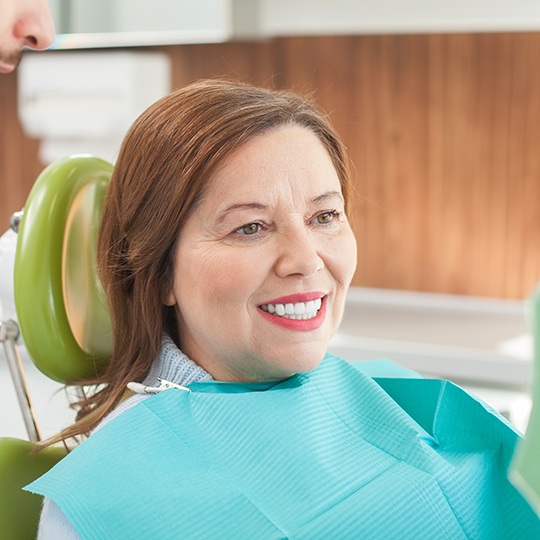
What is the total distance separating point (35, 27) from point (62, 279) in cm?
38

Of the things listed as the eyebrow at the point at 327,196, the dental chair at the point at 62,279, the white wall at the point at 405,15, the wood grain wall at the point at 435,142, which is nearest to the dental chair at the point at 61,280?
the dental chair at the point at 62,279

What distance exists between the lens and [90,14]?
3633 mm

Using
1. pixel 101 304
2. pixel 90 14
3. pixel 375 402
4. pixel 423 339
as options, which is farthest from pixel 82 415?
pixel 90 14

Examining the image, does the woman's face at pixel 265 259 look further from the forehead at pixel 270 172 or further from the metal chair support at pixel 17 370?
the metal chair support at pixel 17 370

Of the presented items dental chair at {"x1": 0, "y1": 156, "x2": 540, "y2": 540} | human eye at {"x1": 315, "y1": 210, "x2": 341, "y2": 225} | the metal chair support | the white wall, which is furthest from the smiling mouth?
the white wall

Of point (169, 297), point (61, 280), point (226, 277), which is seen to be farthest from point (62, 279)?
point (226, 277)

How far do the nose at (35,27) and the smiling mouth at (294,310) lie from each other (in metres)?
0.39

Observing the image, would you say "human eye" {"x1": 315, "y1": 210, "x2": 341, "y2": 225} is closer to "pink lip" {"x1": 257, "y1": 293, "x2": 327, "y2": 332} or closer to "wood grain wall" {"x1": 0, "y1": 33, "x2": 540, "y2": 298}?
"pink lip" {"x1": 257, "y1": 293, "x2": 327, "y2": 332}

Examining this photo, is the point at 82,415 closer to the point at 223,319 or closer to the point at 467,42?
the point at 223,319

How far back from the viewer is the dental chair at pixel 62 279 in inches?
50.4

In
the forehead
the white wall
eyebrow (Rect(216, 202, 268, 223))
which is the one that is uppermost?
the white wall

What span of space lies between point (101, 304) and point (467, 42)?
2638 millimetres

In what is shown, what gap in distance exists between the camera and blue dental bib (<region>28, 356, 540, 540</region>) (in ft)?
3.22

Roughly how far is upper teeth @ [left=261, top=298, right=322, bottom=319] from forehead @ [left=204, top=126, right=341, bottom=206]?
0.41ft
